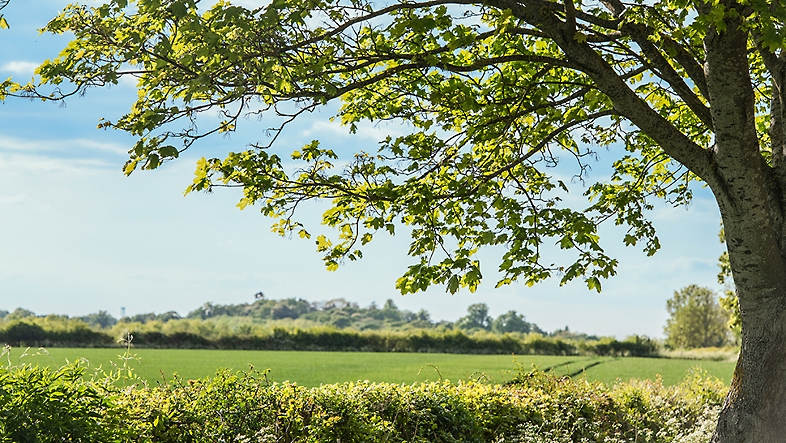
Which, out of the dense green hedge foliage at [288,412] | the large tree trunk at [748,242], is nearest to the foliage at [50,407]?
the dense green hedge foliage at [288,412]

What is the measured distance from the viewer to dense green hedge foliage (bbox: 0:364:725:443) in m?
5.32

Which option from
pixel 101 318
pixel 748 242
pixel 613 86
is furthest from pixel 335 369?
pixel 101 318

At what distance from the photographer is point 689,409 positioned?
12586mm

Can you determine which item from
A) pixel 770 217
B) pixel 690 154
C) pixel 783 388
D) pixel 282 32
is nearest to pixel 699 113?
pixel 690 154

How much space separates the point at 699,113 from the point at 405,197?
3.77 meters

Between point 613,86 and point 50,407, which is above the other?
point 613,86

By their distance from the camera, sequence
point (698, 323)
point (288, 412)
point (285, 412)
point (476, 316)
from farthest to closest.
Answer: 1. point (476, 316)
2. point (698, 323)
3. point (285, 412)
4. point (288, 412)

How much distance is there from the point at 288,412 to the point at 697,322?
62.2 meters

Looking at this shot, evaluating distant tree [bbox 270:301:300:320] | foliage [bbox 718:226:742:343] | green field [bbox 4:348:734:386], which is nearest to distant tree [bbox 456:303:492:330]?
distant tree [bbox 270:301:300:320]

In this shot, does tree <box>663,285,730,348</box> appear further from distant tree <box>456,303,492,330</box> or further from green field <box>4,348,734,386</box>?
distant tree <box>456,303,492,330</box>

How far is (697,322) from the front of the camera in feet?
199

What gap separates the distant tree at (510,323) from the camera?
12239cm

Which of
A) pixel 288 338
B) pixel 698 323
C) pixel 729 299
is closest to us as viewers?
pixel 729 299

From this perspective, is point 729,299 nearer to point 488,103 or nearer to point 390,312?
point 488,103
